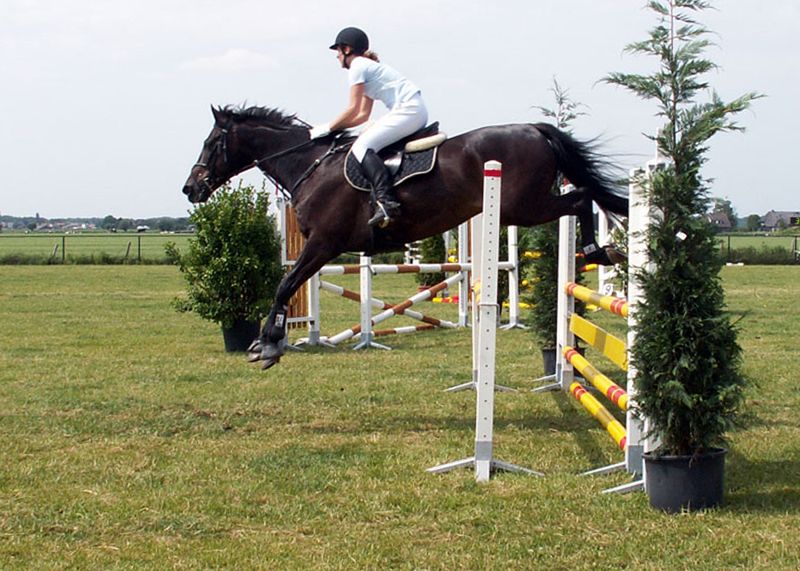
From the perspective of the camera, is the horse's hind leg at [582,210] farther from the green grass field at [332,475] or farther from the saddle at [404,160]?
the green grass field at [332,475]

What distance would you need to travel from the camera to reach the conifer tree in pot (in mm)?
3977

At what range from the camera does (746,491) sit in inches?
172

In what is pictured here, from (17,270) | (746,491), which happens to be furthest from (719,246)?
(17,270)

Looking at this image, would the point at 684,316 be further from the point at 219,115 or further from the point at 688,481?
the point at 219,115

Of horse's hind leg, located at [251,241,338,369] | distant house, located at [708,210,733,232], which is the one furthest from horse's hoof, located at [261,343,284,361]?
distant house, located at [708,210,733,232]

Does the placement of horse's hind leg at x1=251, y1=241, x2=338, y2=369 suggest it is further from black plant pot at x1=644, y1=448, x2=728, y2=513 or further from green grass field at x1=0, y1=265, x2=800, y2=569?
black plant pot at x1=644, y1=448, x2=728, y2=513

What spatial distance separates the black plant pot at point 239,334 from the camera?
1012cm

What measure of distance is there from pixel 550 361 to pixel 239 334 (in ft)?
11.5

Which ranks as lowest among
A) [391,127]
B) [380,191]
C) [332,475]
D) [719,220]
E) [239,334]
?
[332,475]

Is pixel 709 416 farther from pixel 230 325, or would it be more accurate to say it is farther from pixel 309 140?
pixel 230 325

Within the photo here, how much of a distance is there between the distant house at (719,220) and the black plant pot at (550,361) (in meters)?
4.17

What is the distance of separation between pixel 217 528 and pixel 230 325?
6.22 m

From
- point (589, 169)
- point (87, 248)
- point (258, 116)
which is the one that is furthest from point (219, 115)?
point (87, 248)

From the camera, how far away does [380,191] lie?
5984 millimetres
